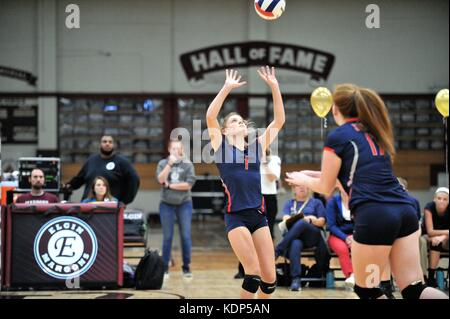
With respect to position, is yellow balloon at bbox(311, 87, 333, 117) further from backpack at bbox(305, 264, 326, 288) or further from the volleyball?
the volleyball

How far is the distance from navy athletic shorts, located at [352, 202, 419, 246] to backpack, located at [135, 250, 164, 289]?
464 centimetres

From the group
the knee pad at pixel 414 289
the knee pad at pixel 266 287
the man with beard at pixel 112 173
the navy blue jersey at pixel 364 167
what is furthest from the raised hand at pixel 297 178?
the man with beard at pixel 112 173

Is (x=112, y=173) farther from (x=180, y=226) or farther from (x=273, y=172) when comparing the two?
(x=273, y=172)

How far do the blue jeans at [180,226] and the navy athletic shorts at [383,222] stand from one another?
569 cm

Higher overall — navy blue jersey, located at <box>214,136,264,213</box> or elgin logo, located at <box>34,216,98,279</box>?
navy blue jersey, located at <box>214,136,264,213</box>

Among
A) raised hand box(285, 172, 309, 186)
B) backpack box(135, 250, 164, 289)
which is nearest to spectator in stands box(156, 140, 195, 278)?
backpack box(135, 250, 164, 289)

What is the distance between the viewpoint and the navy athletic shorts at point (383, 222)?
179 inches

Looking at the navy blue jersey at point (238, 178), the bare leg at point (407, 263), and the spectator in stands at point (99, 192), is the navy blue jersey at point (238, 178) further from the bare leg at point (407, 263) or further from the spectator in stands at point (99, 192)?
the spectator in stands at point (99, 192)

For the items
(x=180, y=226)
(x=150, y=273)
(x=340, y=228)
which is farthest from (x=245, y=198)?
(x=180, y=226)

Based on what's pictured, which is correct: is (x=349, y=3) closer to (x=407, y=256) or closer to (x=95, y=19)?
(x=95, y=19)

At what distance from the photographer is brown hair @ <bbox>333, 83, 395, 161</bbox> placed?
15.3ft

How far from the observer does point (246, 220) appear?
6242 mm

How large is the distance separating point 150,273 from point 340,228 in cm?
239
